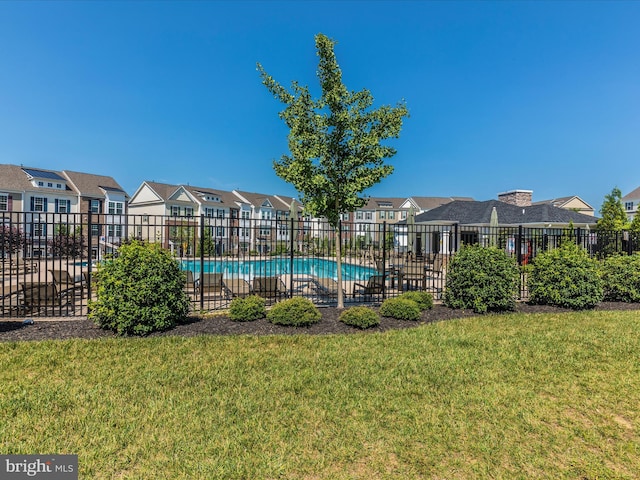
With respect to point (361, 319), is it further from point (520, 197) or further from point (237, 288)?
point (520, 197)

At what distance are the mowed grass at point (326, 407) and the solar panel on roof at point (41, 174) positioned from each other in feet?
124

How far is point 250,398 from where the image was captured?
3852mm

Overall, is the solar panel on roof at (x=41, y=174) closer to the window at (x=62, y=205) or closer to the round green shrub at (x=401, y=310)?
the window at (x=62, y=205)

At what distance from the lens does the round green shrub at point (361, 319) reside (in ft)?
22.8

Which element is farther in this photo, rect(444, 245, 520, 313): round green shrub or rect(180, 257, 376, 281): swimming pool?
rect(180, 257, 376, 281): swimming pool

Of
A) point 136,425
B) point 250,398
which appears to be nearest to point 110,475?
point 136,425

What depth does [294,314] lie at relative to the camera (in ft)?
23.0

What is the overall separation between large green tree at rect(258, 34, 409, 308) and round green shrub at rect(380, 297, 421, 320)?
2.58 m

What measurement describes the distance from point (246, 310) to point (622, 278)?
10.6 metres

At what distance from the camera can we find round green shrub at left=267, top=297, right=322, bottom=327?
6.97 meters

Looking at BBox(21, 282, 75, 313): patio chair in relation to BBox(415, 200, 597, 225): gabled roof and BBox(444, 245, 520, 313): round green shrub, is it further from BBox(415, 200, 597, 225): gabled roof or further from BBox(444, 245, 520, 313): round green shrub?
BBox(415, 200, 597, 225): gabled roof

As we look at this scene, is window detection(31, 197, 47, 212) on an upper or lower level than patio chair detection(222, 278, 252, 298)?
upper

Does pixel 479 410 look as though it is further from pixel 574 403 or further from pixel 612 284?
pixel 612 284

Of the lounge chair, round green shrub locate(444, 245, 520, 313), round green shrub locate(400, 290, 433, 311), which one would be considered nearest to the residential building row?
the lounge chair
